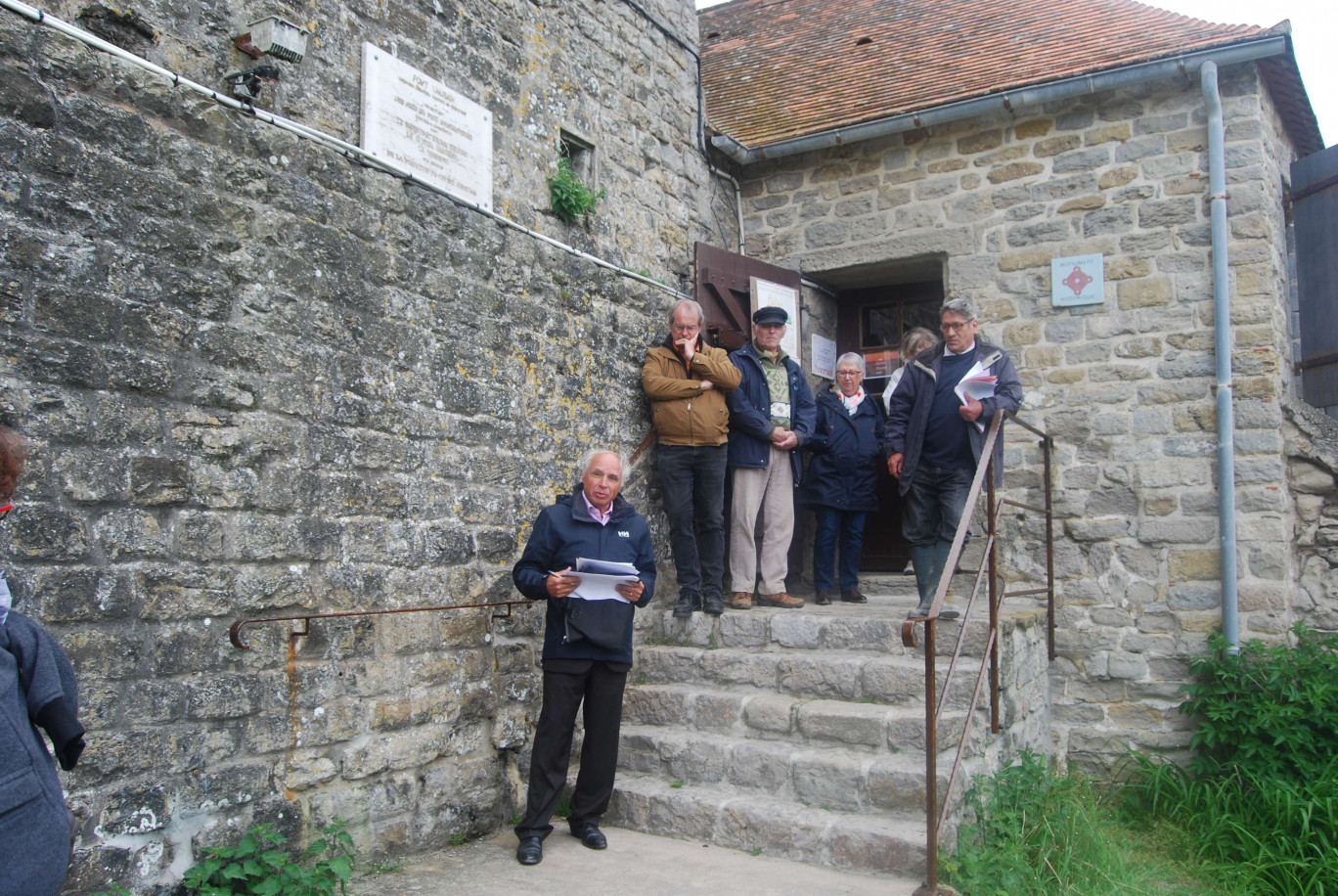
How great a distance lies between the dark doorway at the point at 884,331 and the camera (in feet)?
23.0

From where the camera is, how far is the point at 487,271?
4.62m

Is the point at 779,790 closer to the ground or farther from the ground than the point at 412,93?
closer to the ground

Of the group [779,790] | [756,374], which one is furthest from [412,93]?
[779,790]

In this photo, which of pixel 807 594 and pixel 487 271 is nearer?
pixel 487 271

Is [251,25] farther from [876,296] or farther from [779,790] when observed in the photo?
[876,296]

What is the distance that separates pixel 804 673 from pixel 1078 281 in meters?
3.02

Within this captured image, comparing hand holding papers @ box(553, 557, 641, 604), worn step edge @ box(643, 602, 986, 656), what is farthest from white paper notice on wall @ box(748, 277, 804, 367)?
hand holding papers @ box(553, 557, 641, 604)

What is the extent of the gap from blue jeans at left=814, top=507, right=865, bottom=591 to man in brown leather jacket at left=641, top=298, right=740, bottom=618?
2.32 feet

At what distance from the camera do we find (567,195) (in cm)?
520

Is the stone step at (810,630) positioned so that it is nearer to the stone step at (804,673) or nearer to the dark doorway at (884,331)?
the stone step at (804,673)

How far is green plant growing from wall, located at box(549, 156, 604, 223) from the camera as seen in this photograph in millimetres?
5191

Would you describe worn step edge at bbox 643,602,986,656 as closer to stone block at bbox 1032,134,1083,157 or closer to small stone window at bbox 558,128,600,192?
small stone window at bbox 558,128,600,192

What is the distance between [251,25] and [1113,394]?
481 cm

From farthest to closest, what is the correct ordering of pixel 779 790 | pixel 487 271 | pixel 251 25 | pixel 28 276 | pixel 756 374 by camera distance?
pixel 756 374 → pixel 487 271 → pixel 779 790 → pixel 251 25 → pixel 28 276
